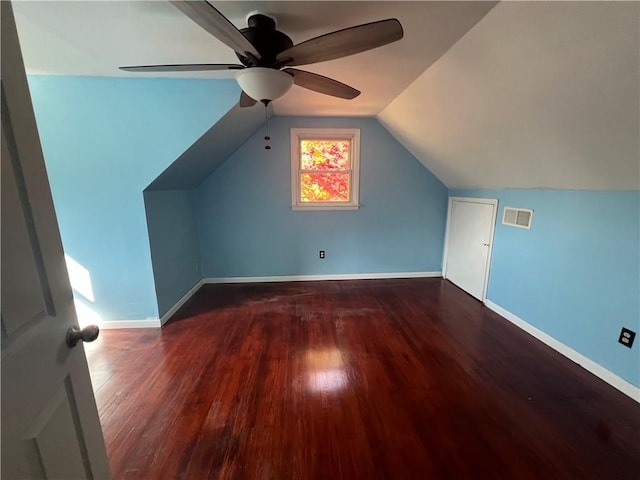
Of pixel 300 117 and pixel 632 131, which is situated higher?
pixel 300 117

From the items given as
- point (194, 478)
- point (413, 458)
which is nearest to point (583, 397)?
point (413, 458)

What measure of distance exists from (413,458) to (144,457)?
1.44 metres

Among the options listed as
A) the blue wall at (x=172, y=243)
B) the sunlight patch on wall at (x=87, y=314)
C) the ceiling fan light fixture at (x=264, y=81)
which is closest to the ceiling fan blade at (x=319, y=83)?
A: the ceiling fan light fixture at (x=264, y=81)

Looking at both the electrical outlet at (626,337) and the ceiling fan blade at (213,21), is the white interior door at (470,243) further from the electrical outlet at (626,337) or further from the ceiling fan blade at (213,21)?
the ceiling fan blade at (213,21)

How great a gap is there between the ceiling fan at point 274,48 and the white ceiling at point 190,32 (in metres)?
0.14

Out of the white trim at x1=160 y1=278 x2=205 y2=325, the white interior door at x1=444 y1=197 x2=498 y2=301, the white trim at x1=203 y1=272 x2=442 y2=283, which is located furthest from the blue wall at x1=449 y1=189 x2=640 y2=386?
the white trim at x1=160 y1=278 x2=205 y2=325

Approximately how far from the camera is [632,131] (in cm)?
152

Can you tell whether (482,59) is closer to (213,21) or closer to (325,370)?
(213,21)

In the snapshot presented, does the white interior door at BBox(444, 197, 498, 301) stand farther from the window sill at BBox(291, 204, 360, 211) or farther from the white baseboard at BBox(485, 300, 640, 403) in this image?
the window sill at BBox(291, 204, 360, 211)

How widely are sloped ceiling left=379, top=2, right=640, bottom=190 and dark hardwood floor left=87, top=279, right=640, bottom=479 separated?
1.54 metres

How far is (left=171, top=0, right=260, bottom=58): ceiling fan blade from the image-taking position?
0.90 metres

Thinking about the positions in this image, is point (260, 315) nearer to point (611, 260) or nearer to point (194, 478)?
point (194, 478)

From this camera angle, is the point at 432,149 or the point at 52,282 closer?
the point at 52,282

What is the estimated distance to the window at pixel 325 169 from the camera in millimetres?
3830
